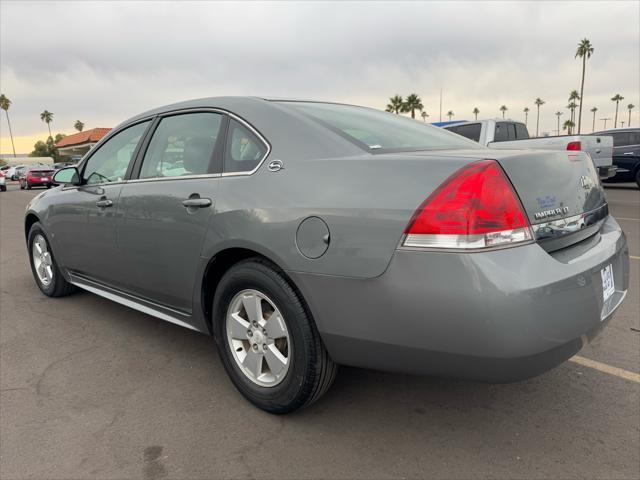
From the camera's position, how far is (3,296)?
15.4 feet

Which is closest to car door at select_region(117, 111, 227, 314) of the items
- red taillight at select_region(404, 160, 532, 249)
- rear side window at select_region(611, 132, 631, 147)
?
red taillight at select_region(404, 160, 532, 249)

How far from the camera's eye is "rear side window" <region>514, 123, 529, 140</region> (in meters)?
11.7

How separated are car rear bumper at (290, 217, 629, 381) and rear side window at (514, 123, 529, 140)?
34.6ft

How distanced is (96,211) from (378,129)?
211 centimetres

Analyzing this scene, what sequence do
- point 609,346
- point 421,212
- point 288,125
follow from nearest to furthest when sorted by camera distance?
point 421,212, point 288,125, point 609,346

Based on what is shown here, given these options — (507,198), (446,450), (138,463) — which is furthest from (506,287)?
(138,463)

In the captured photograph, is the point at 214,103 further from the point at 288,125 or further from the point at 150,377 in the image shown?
the point at 150,377

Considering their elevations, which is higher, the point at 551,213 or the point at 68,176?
the point at 68,176

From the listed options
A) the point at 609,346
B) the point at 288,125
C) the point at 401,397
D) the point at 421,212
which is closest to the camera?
the point at 421,212

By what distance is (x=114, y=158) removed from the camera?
12.0 feet

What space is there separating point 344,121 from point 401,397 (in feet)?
5.04

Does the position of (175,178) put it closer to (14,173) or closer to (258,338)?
(258,338)

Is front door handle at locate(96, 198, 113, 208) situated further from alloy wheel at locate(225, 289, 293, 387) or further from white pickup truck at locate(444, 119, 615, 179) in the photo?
white pickup truck at locate(444, 119, 615, 179)

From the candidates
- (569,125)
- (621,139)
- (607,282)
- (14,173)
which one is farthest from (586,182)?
(569,125)
